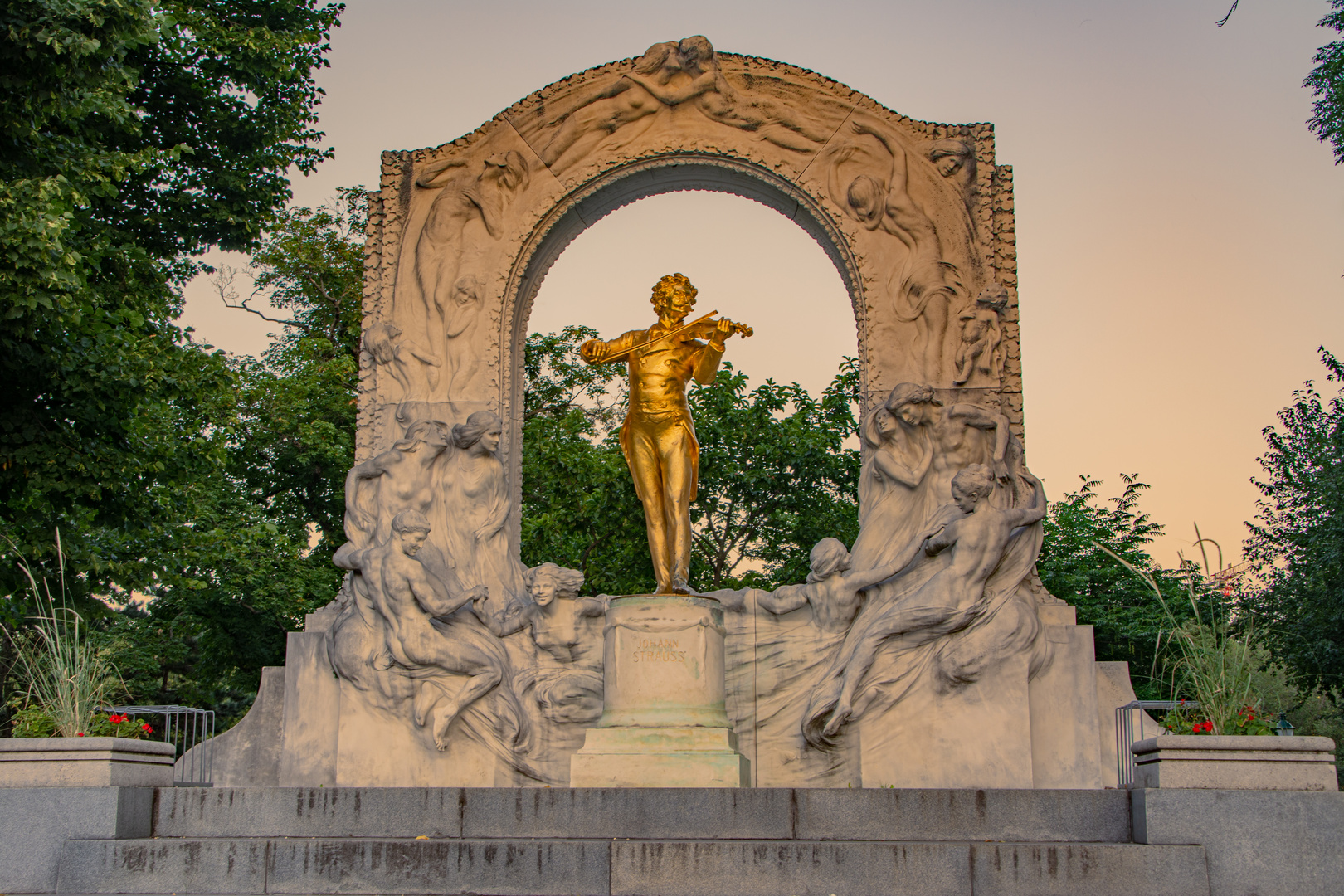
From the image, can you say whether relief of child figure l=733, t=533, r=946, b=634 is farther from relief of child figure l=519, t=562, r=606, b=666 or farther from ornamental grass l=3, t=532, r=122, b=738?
ornamental grass l=3, t=532, r=122, b=738

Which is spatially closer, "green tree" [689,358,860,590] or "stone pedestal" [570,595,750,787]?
"stone pedestal" [570,595,750,787]

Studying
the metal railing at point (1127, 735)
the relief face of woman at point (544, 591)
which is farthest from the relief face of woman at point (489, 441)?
the metal railing at point (1127, 735)

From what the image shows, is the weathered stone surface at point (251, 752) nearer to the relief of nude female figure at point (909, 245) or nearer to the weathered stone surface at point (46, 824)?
the weathered stone surface at point (46, 824)

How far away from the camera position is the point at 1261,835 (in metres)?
7.45

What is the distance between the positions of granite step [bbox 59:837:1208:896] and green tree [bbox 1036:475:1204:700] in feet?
49.5

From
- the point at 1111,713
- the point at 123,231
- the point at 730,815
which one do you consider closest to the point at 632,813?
the point at 730,815

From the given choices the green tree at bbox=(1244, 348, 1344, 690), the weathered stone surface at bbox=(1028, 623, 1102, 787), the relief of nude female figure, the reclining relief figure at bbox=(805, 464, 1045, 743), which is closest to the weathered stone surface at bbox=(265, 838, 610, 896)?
the reclining relief figure at bbox=(805, 464, 1045, 743)

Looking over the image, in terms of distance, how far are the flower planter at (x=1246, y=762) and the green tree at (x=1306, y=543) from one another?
26.4 ft

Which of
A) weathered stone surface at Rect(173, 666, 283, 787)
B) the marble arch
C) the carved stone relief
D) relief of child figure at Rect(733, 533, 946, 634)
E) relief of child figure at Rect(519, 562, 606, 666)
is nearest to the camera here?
the carved stone relief

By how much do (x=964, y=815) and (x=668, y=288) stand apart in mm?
5420

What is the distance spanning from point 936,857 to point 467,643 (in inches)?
185

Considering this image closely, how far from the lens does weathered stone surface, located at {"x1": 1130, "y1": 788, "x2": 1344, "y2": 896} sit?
7.34 metres

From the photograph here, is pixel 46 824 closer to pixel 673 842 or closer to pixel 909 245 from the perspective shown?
pixel 673 842

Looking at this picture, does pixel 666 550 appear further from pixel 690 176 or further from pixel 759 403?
pixel 759 403
